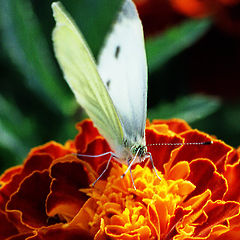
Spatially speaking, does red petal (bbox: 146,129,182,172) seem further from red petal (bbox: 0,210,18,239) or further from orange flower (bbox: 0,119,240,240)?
red petal (bbox: 0,210,18,239)

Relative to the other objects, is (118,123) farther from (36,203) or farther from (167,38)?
(167,38)

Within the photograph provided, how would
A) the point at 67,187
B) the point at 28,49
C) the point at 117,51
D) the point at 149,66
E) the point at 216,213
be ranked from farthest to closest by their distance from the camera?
the point at 149,66, the point at 28,49, the point at 117,51, the point at 67,187, the point at 216,213

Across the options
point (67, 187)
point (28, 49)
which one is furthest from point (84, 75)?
point (28, 49)

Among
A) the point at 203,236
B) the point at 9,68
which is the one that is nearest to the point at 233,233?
the point at 203,236

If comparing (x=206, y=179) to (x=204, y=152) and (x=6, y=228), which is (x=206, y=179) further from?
(x=6, y=228)

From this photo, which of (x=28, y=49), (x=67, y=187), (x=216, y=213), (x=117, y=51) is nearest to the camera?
(x=216, y=213)

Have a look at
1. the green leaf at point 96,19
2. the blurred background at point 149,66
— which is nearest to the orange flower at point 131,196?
the blurred background at point 149,66
